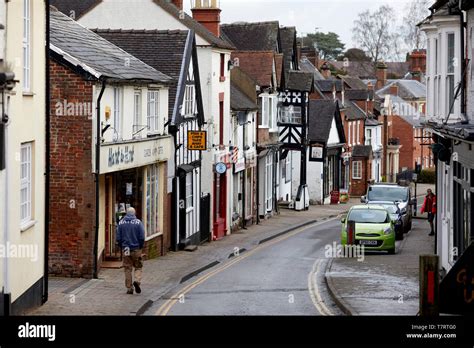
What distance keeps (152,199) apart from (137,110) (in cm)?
342

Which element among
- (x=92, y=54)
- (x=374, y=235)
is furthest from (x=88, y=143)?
(x=374, y=235)

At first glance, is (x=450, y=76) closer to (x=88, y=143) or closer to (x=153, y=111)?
(x=88, y=143)

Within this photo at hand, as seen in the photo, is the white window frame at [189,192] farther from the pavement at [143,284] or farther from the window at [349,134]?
the window at [349,134]

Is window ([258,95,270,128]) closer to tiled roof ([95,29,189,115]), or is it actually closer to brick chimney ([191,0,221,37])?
brick chimney ([191,0,221,37])

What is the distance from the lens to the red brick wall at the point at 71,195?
24750mm

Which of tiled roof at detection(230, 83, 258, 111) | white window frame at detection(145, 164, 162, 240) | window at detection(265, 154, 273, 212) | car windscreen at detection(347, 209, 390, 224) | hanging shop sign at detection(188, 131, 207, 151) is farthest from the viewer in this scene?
window at detection(265, 154, 273, 212)

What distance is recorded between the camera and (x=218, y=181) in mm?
42438

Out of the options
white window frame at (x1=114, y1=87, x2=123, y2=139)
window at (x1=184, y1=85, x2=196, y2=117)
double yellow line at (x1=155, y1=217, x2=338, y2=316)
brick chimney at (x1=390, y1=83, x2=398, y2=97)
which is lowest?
double yellow line at (x1=155, y1=217, x2=338, y2=316)

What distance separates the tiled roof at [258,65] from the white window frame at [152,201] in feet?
65.4

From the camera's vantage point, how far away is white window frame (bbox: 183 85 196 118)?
35688 mm

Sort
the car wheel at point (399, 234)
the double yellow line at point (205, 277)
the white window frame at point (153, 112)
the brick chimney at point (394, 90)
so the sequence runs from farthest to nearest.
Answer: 1. the brick chimney at point (394, 90)
2. the car wheel at point (399, 234)
3. the white window frame at point (153, 112)
4. the double yellow line at point (205, 277)

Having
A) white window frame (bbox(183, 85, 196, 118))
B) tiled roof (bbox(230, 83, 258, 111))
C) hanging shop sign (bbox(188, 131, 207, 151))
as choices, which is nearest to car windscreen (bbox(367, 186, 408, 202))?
tiled roof (bbox(230, 83, 258, 111))

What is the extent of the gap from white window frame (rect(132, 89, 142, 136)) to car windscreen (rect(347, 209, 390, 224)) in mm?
8611

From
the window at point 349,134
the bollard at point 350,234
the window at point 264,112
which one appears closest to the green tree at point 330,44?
the window at point 349,134
